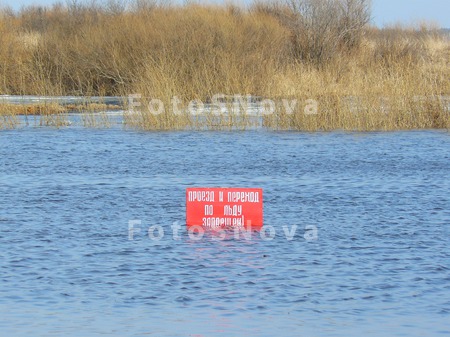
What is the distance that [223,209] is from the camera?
37.2 feet

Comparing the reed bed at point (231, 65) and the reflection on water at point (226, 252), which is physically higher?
the reed bed at point (231, 65)

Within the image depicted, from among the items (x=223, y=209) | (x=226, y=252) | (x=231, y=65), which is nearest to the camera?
(x=226, y=252)

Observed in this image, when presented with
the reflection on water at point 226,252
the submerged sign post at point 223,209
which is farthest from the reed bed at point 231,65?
the submerged sign post at point 223,209

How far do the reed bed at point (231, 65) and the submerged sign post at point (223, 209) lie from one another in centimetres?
1139

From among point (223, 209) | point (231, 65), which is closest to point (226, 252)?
point (223, 209)

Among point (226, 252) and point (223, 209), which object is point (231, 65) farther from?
point (226, 252)

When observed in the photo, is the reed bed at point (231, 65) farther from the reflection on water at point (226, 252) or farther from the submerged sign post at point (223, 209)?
the submerged sign post at point (223, 209)

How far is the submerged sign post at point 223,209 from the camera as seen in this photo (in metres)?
11.3

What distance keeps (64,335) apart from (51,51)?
30.9m

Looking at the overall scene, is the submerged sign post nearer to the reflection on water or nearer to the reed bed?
the reflection on water

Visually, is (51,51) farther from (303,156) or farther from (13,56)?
(303,156)

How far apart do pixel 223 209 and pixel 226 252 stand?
137 cm

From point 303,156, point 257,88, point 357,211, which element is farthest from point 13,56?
point 357,211

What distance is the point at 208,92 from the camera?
2536 centimetres
